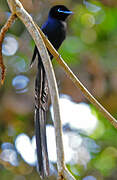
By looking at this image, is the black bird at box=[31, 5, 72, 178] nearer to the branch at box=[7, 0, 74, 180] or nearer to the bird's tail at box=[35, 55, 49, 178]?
the bird's tail at box=[35, 55, 49, 178]

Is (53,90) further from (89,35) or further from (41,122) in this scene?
(89,35)

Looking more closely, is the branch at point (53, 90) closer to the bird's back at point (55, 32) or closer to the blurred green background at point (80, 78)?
the bird's back at point (55, 32)

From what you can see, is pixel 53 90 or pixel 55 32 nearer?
pixel 53 90

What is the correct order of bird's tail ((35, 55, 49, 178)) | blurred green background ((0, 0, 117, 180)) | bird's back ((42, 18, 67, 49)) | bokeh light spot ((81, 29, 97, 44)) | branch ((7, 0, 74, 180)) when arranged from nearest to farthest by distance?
branch ((7, 0, 74, 180)), bird's tail ((35, 55, 49, 178)), bird's back ((42, 18, 67, 49)), blurred green background ((0, 0, 117, 180)), bokeh light spot ((81, 29, 97, 44))

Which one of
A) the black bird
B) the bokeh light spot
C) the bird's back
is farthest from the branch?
the bokeh light spot

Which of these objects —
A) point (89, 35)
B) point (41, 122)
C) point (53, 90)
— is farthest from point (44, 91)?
point (89, 35)

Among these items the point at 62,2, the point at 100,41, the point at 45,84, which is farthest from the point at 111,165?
the point at 45,84

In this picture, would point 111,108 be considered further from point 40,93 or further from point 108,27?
point 40,93
